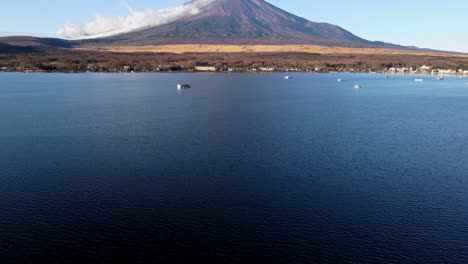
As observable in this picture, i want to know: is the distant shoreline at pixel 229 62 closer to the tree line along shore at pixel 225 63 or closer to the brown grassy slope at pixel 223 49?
the tree line along shore at pixel 225 63

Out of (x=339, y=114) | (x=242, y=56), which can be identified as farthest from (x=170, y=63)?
(x=339, y=114)

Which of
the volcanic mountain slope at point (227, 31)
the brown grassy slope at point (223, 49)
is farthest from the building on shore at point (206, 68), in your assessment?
the volcanic mountain slope at point (227, 31)

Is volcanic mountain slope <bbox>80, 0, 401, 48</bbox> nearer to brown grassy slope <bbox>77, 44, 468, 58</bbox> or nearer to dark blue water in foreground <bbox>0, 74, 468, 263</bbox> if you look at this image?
brown grassy slope <bbox>77, 44, 468, 58</bbox>

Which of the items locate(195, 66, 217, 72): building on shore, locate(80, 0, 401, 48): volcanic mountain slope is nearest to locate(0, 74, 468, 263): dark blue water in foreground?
locate(195, 66, 217, 72): building on shore

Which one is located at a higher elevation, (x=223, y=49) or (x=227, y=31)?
(x=227, y=31)

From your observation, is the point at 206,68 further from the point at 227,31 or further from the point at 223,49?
the point at 227,31

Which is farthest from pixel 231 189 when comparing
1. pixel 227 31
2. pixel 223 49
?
pixel 227 31

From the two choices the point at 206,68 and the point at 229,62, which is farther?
the point at 229,62
